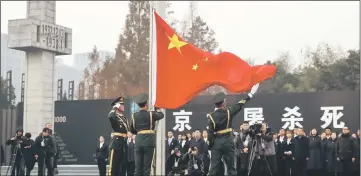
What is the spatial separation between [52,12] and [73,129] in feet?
15.0

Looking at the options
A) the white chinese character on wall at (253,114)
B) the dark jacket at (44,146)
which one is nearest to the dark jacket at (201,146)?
the white chinese character on wall at (253,114)

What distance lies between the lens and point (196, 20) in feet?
103

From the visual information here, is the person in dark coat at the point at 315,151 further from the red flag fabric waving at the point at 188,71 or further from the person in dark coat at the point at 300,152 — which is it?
the red flag fabric waving at the point at 188,71

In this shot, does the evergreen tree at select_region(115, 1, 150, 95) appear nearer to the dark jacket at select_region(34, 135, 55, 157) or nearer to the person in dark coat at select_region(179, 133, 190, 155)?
the person in dark coat at select_region(179, 133, 190, 155)

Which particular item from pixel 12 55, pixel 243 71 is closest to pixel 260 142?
pixel 243 71

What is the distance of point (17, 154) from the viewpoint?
45.4ft

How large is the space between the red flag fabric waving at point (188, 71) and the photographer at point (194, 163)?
452cm

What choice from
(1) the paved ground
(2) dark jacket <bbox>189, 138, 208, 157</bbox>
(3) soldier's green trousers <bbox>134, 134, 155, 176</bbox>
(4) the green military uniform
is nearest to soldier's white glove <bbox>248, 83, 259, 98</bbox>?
(4) the green military uniform

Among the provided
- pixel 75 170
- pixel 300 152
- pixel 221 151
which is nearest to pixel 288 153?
pixel 300 152

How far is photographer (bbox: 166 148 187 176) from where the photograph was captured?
1321cm

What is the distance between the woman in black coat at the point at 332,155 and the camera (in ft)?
44.0

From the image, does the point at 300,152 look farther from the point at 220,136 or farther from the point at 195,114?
the point at 220,136

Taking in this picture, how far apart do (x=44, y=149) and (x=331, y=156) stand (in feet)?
22.3

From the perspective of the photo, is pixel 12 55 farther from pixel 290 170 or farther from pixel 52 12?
pixel 290 170
